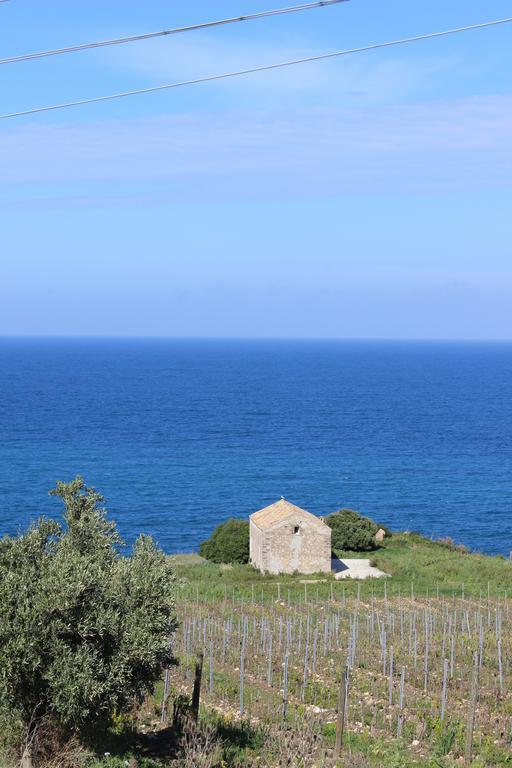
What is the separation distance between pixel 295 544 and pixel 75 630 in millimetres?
32961

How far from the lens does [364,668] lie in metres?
25.2

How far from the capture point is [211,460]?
9812 cm

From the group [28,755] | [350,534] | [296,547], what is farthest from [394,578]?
[28,755]

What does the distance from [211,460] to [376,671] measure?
2903 inches

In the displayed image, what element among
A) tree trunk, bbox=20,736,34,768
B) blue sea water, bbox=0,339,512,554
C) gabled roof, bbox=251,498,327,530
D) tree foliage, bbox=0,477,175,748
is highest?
blue sea water, bbox=0,339,512,554

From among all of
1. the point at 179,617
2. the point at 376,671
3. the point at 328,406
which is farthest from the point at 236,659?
the point at 328,406

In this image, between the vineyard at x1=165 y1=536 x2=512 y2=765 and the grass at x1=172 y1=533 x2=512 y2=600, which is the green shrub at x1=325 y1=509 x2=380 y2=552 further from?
the vineyard at x1=165 y1=536 x2=512 y2=765

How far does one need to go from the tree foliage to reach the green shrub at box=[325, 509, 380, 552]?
38886mm

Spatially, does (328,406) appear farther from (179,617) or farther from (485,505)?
(179,617)

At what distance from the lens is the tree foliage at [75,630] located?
46.2 ft

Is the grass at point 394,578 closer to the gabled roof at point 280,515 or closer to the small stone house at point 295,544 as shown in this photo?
the small stone house at point 295,544

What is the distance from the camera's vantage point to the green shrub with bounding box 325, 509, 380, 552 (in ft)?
178

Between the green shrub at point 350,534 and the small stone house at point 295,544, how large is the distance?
7.36m

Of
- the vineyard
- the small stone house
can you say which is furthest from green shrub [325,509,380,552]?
the vineyard
